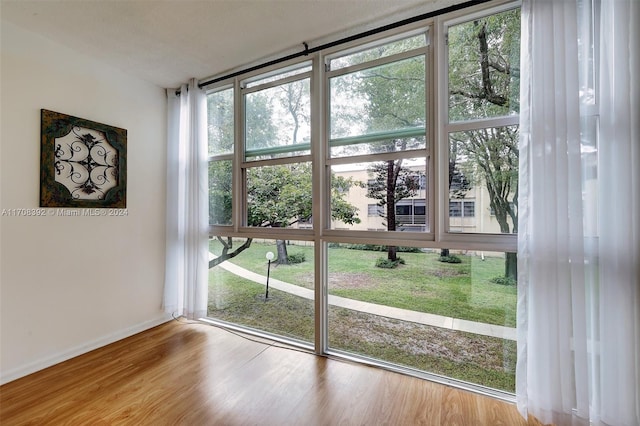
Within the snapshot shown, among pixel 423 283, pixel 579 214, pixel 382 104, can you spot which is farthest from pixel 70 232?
pixel 579 214

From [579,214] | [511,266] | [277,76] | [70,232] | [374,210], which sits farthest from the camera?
[277,76]

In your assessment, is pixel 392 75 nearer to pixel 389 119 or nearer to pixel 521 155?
pixel 389 119

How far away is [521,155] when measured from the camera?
1616mm

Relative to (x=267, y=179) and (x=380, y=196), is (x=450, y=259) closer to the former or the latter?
(x=380, y=196)

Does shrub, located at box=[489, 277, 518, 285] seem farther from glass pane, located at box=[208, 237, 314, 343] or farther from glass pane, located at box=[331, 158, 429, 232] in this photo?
glass pane, located at box=[208, 237, 314, 343]

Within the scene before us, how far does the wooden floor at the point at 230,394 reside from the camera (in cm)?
164

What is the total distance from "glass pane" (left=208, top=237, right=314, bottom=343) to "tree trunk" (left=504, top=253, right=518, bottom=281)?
1480mm

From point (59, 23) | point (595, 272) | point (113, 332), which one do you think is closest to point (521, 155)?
point (595, 272)

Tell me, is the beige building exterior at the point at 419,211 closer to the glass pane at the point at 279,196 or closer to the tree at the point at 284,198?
the tree at the point at 284,198

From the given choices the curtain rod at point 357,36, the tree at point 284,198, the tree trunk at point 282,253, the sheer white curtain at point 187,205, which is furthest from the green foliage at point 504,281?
the sheer white curtain at point 187,205

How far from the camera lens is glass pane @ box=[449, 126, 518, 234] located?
5.88 ft

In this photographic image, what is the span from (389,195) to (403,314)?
96cm

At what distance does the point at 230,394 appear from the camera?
6.10ft

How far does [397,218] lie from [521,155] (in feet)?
2.86
